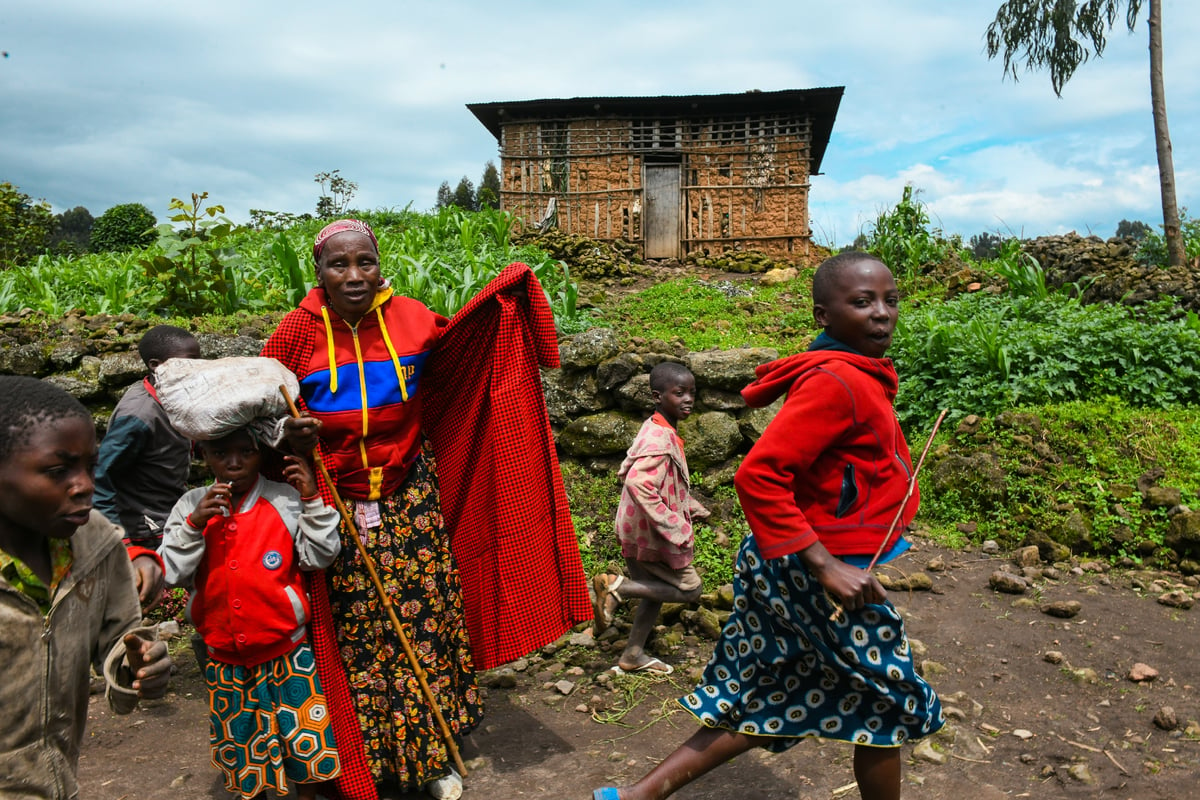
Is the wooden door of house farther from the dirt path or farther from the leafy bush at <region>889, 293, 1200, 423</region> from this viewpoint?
the dirt path

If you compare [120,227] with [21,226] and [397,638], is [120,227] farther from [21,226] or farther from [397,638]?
[397,638]

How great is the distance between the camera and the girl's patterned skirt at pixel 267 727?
2709mm

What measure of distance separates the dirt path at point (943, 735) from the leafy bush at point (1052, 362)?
2.62 metres

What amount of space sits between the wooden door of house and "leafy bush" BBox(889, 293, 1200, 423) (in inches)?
363

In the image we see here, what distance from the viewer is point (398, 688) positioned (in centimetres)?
298

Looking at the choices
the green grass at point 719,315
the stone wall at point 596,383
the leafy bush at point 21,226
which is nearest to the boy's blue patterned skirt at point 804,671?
the stone wall at point 596,383

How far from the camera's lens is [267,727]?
2.72 metres

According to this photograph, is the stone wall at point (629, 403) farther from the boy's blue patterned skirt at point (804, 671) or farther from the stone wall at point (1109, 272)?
the stone wall at point (1109, 272)

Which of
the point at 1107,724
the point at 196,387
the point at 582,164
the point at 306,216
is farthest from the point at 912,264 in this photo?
the point at 306,216

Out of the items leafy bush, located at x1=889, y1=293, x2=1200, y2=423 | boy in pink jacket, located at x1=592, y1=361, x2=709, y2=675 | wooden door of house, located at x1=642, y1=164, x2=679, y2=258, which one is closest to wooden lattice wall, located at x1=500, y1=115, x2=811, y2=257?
wooden door of house, located at x1=642, y1=164, x2=679, y2=258

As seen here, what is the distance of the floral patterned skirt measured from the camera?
295 cm

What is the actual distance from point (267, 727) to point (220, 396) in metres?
1.07

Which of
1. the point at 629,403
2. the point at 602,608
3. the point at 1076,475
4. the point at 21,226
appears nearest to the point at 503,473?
the point at 602,608

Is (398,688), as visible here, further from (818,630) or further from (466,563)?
(818,630)
